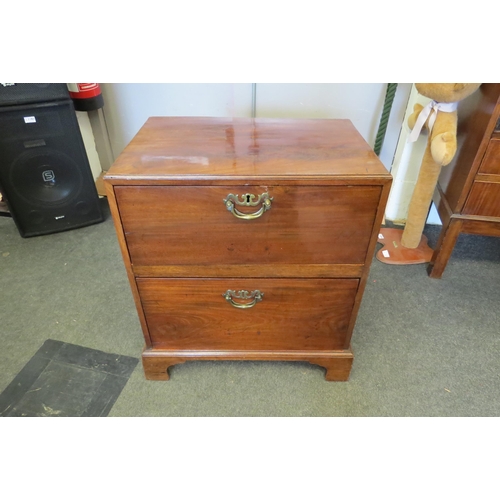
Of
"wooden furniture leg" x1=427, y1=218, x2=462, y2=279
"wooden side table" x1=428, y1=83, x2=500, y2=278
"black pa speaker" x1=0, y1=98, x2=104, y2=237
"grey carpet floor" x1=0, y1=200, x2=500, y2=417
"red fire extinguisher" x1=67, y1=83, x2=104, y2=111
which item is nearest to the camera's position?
"grey carpet floor" x1=0, y1=200, x2=500, y2=417

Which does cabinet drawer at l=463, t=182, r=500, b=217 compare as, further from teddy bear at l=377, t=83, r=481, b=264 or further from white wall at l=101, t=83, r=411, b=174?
white wall at l=101, t=83, r=411, b=174

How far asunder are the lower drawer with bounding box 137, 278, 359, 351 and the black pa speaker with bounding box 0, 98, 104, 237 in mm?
965

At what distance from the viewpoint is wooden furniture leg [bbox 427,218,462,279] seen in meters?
1.29

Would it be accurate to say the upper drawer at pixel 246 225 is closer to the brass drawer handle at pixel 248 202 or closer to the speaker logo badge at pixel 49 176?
the brass drawer handle at pixel 248 202

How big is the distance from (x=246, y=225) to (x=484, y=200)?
934mm

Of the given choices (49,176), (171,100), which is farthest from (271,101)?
(49,176)

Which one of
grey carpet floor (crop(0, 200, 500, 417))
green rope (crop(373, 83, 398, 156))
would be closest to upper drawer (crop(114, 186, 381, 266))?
grey carpet floor (crop(0, 200, 500, 417))

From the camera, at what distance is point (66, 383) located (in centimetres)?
104

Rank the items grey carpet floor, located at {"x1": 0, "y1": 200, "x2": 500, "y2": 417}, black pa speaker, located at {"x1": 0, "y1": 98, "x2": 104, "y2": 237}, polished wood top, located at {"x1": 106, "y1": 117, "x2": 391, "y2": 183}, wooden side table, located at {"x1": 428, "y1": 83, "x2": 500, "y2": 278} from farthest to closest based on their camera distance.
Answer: black pa speaker, located at {"x1": 0, "y1": 98, "x2": 104, "y2": 237}, wooden side table, located at {"x1": 428, "y1": 83, "x2": 500, "y2": 278}, grey carpet floor, located at {"x1": 0, "y1": 200, "x2": 500, "y2": 417}, polished wood top, located at {"x1": 106, "y1": 117, "x2": 391, "y2": 183}

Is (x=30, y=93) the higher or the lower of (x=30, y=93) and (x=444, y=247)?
the higher

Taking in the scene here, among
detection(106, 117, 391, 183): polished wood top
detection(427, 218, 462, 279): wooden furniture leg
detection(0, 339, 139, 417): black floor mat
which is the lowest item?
detection(0, 339, 139, 417): black floor mat

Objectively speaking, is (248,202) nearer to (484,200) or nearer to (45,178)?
(484,200)
